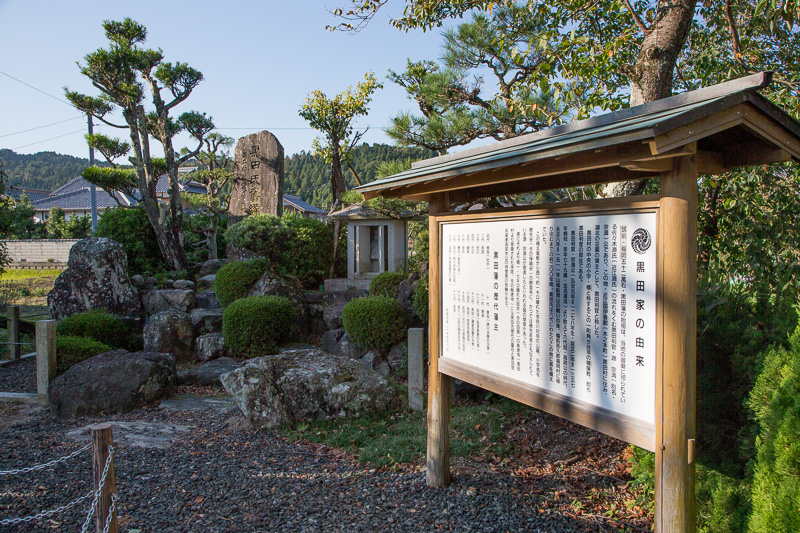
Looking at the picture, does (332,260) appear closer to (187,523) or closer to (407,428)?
(407,428)

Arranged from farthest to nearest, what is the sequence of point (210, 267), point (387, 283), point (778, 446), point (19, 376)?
point (210, 267), point (387, 283), point (19, 376), point (778, 446)

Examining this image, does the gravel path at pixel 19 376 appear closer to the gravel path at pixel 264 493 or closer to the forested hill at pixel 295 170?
the gravel path at pixel 264 493

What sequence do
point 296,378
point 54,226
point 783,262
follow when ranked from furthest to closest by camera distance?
point 54,226 < point 296,378 < point 783,262

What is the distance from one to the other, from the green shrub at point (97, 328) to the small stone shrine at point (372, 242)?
15.0 feet

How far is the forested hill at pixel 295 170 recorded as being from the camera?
37562 mm

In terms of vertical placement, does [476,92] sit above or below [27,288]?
above

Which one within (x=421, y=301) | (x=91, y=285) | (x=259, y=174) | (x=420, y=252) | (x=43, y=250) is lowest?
(x=421, y=301)

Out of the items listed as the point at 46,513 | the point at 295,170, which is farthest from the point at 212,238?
the point at 295,170

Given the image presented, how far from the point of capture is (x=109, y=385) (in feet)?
20.0

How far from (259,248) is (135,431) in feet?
17.8

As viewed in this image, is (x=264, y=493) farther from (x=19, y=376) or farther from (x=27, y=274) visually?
(x=27, y=274)

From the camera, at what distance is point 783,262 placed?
4609 millimetres

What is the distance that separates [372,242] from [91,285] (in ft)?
18.1

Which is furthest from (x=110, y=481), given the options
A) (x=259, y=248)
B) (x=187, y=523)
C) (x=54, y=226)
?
(x=54, y=226)
